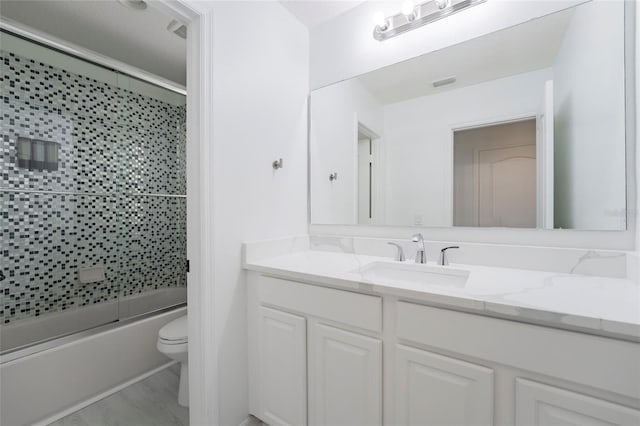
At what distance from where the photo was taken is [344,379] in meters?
1.14

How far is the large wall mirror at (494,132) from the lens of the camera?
1.15 m

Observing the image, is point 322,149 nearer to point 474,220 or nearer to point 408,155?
point 408,155

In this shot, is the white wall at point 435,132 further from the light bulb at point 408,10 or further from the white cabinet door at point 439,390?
the white cabinet door at point 439,390

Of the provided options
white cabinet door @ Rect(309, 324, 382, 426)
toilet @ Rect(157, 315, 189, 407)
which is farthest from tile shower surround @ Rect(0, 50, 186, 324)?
white cabinet door @ Rect(309, 324, 382, 426)

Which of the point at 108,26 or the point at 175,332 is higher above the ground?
the point at 108,26

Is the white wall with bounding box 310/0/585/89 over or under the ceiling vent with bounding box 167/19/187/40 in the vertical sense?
under

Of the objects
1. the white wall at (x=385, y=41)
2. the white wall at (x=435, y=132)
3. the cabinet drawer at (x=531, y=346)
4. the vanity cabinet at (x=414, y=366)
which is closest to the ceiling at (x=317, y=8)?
the white wall at (x=385, y=41)

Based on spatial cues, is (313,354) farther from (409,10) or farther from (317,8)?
(317,8)

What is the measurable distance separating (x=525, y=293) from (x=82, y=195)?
2809mm

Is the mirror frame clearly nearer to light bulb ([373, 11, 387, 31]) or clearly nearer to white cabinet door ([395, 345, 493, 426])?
light bulb ([373, 11, 387, 31])

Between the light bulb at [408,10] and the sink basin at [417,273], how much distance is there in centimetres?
130

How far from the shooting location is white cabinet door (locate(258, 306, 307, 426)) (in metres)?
1.25

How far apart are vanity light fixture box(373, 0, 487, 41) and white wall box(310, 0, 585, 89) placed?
57 millimetres

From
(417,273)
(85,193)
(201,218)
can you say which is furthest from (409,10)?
(85,193)
